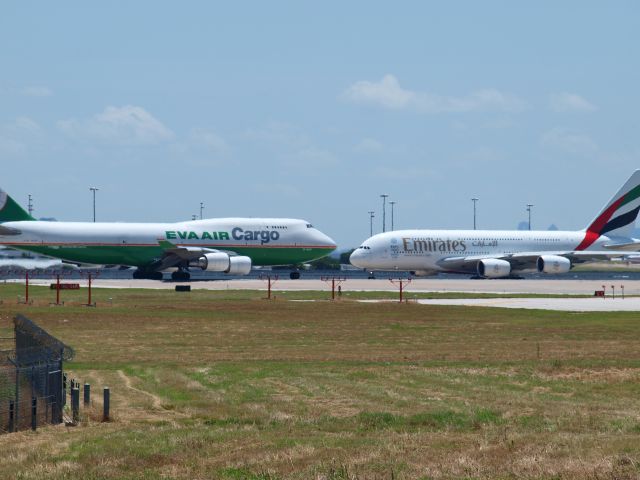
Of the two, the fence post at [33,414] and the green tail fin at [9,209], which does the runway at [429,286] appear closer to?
the green tail fin at [9,209]

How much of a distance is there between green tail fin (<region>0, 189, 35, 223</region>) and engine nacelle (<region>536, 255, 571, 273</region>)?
43915mm

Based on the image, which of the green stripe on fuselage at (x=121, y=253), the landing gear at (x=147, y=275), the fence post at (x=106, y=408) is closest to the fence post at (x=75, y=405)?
the fence post at (x=106, y=408)

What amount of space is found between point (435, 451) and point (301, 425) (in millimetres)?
3368

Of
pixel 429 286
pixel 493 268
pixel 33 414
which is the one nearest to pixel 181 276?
pixel 429 286

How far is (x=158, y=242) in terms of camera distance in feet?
296

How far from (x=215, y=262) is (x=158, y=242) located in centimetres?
591

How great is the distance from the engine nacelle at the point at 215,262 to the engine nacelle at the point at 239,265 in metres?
0.38

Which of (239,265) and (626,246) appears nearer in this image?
(239,265)

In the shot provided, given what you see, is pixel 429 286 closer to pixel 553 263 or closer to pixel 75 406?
pixel 553 263

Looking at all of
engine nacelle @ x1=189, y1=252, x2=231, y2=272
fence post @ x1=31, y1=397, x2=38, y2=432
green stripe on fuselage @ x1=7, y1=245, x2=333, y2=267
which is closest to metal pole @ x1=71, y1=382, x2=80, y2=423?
fence post @ x1=31, y1=397, x2=38, y2=432

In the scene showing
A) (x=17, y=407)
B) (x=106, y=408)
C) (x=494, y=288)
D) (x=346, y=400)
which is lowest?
(x=346, y=400)

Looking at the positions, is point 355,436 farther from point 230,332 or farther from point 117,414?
point 230,332

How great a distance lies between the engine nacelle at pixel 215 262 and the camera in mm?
87375

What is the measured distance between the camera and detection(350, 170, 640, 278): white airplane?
95125 mm
